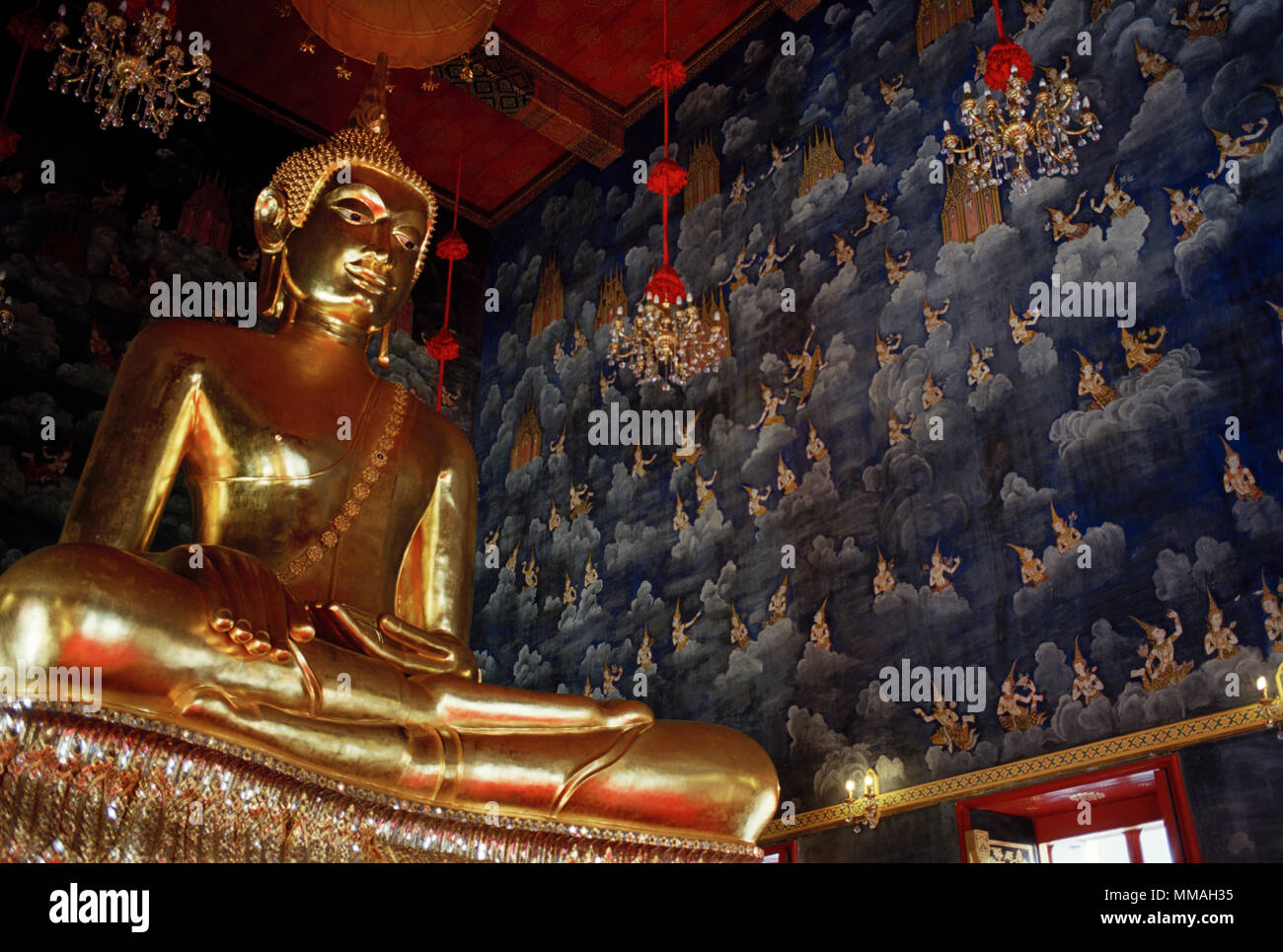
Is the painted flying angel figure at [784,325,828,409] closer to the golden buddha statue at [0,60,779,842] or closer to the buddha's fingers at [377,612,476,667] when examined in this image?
the golden buddha statue at [0,60,779,842]

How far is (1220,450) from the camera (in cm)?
391

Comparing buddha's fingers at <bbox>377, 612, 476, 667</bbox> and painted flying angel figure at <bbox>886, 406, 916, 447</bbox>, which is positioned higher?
painted flying angel figure at <bbox>886, 406, 916, 447</bbox>

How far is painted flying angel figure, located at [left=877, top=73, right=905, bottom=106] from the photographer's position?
558 cm

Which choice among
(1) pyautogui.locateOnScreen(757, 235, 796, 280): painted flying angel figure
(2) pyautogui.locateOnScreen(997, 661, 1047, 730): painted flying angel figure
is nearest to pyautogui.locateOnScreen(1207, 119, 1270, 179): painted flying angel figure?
(2) pyautogui.locateOnScreen(997, 661, 1047, 730): painted flying angel figure

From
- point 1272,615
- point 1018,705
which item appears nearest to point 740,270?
point 1018,705

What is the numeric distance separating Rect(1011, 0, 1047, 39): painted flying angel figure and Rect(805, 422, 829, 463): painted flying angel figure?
1912 mm

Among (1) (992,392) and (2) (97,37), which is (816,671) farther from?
(2) (97,37)

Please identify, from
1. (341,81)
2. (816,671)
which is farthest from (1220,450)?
(341,81)

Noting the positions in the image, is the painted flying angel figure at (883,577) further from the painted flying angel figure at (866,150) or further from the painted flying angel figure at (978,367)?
the painted flying angel figure at (866,150)

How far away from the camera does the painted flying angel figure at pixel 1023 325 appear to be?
181 inches

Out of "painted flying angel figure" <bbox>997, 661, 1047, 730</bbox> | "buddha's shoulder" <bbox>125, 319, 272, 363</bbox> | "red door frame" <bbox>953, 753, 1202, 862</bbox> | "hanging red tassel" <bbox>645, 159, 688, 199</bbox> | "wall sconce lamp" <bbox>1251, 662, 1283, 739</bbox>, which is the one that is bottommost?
"red door frame" <bbox>953, 753, 1202, 862</bbox>

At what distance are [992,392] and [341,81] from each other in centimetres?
443

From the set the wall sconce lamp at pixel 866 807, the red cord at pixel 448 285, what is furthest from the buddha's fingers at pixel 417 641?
the red cord at pixel 448 285

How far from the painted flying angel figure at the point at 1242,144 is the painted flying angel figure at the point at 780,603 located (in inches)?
91.3
